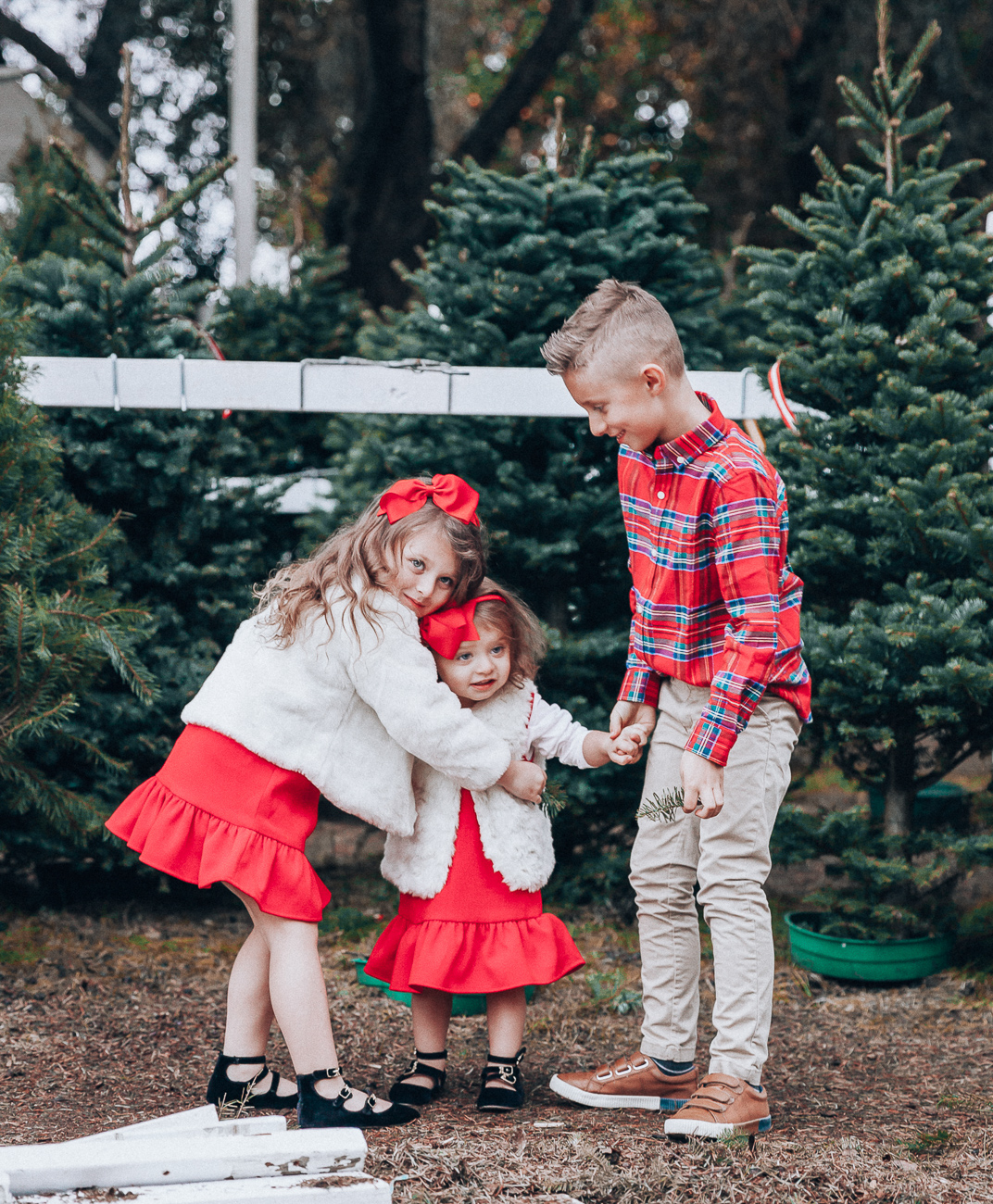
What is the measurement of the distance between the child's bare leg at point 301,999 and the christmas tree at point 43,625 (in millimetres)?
1087

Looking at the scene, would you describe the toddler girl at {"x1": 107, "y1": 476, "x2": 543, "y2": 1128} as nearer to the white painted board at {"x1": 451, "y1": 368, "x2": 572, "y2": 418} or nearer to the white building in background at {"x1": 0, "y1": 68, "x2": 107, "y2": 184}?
the white painted board at {"x1": 451, "y1": 368, "x2": 572, "y2": 418}

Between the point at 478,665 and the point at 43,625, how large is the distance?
1270 millimetres

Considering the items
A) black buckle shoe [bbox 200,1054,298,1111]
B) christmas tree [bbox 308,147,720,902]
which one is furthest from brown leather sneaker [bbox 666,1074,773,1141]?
christmas tree [bbox 308,147,720,902]

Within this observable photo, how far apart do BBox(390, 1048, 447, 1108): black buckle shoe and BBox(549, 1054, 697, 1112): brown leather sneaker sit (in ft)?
0.87

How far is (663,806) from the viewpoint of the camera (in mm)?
2469

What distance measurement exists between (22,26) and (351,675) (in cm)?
1092

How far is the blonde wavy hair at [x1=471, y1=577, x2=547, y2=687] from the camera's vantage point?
8.55 feet

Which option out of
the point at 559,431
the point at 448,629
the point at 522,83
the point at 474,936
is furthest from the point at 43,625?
the point at 522,83

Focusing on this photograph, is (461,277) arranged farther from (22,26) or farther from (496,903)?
(22,26)

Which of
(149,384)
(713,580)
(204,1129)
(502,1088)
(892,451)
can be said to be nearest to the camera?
(204,1129)

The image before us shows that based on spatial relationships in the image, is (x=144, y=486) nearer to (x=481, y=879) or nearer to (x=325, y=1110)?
(x=481, y=879)

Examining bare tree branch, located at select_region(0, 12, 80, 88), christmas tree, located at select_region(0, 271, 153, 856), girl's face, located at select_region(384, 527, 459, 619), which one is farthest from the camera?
bare tree branch, located at select_region(0, 12, 80, 88)

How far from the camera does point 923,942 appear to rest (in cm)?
351

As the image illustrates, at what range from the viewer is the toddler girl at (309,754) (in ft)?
7.93
